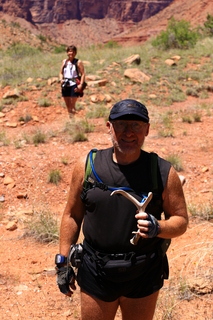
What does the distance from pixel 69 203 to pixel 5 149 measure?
5.21m

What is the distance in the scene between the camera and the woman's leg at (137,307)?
82.9 inches

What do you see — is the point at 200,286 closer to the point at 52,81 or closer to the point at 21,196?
the point at 21,196

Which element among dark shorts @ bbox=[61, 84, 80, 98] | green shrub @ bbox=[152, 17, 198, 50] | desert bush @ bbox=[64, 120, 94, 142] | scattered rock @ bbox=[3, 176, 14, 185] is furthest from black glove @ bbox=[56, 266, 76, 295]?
green shrub @ bbox=[152, 17, 198, 50]

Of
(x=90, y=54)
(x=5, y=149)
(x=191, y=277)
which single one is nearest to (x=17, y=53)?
(x=90, y=54)

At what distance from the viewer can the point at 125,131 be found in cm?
205

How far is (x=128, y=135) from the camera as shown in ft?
6.66

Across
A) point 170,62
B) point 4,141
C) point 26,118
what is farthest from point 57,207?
point 170,62

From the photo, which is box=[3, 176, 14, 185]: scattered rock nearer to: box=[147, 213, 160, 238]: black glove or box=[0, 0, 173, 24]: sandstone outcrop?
box=[147, 213, 160, 238]: black glove

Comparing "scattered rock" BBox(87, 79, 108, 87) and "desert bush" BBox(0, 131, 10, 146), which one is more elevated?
"desert bush" BBox(0, 131, 10, 146)

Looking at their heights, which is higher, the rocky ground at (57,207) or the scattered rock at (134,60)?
the rocky ground at (57,207)

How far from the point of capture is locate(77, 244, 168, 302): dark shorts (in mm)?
2025

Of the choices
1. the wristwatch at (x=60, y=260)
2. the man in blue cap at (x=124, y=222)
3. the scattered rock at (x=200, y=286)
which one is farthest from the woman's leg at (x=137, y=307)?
the scattered rock at (x=200, y=286)

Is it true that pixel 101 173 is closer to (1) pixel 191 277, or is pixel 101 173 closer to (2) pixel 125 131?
(2) pixel 125 131

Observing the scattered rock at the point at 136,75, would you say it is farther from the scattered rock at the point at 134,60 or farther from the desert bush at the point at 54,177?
the desert bush at the point at 54,177
